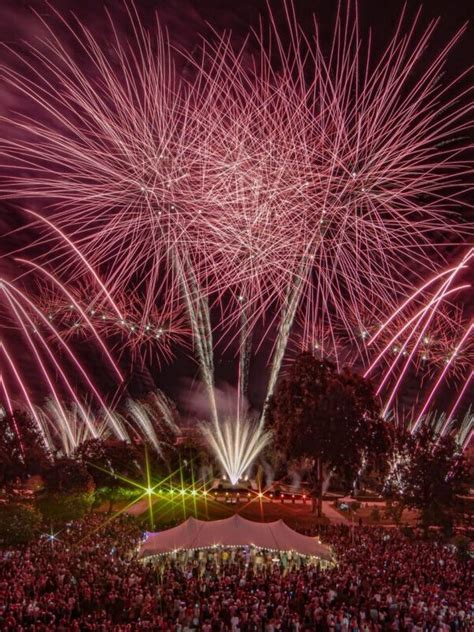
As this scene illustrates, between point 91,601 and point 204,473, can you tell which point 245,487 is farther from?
point 91,601

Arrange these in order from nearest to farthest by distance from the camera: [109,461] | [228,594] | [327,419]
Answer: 1. [228,594]
2. [327,419]
3. [109,461]

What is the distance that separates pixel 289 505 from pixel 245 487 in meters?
12.2

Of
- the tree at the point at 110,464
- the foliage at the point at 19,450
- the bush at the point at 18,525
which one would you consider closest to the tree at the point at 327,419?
the tree at the point at 110,464

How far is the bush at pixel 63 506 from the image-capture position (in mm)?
32750

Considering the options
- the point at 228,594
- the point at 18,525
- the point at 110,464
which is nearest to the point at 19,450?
the point at 110,464

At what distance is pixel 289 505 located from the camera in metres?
40.0

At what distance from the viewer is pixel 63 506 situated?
33500 millimetres

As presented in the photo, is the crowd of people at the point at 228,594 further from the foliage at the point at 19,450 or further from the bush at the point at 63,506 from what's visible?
the foliage at the point at 19,450

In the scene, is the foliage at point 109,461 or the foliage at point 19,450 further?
the foliage at point 109,461

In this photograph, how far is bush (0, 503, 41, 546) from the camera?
84.9 ft

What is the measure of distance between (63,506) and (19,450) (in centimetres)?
399

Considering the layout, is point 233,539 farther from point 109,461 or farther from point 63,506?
point 109,461

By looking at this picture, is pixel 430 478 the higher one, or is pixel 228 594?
pixel 430 478

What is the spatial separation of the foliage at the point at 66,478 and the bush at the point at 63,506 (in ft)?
1.15
